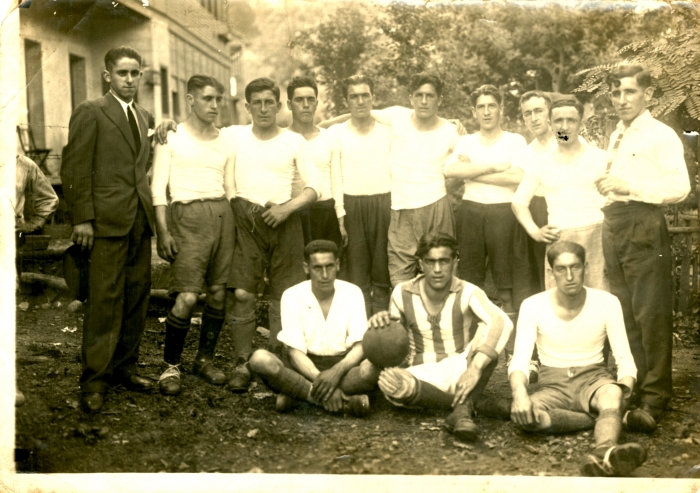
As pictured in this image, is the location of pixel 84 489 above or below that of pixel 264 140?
below

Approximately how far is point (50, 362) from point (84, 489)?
31.3 inches

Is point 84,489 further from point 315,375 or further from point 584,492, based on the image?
point 584,492

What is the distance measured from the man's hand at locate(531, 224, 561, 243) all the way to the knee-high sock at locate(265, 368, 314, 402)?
1.69m

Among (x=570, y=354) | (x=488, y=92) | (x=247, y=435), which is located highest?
(x=488, y=92)

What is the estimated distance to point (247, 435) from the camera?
13.3 ft

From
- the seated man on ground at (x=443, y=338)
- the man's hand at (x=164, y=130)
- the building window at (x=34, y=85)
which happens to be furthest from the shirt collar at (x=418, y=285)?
the building window at (x=34, y=85)

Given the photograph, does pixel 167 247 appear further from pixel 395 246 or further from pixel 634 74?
pixel 634 74

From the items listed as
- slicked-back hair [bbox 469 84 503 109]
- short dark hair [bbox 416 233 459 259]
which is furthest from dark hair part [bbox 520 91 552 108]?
short dark hair [bbox 416 233 459 259]

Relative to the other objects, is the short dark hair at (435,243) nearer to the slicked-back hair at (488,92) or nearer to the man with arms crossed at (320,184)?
the man with arms crossed at (320,184)

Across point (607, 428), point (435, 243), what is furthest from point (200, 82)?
point (607, 428)

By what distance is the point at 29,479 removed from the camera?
13.3 feet

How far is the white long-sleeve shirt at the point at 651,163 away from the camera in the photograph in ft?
14.0

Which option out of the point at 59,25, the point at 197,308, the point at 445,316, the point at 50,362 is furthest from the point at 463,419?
the point at 59,25

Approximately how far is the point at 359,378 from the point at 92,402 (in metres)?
1.56
